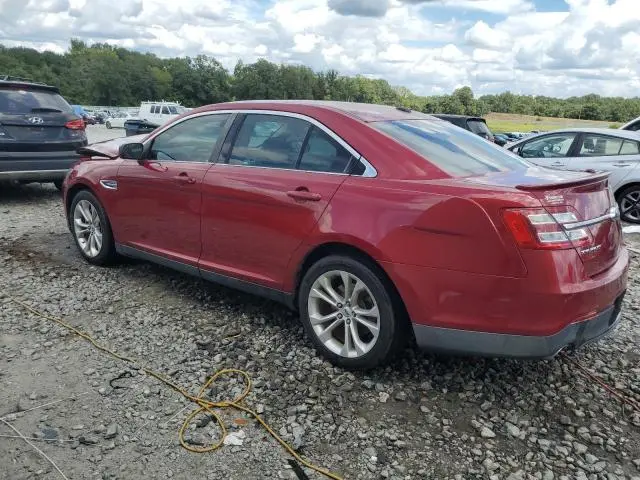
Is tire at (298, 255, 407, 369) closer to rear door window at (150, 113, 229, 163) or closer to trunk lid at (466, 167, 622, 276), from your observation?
trunk lid at (466, 167, 622, 276)

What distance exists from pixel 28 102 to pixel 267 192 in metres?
5.87

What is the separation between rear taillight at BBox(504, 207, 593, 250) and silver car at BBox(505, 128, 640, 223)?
6.26 m

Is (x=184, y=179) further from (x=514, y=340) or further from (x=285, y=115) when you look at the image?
(x=514, y=340)

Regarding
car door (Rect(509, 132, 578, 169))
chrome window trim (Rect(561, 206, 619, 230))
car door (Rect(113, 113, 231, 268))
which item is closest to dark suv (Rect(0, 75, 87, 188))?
car door (Rect(113, 113, 231, 268))

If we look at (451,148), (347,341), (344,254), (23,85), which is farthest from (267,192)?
(23,85)

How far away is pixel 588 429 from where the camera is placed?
2996 mm

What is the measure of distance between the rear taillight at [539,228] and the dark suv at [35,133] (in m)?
7.13

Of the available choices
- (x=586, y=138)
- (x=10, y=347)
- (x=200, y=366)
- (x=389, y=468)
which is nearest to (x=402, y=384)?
(x=389, y=468)

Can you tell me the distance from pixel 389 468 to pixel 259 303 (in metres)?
2.16

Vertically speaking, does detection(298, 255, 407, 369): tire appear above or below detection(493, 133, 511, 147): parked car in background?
above

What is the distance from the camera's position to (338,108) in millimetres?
3824

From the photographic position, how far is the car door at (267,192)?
3.56 metres

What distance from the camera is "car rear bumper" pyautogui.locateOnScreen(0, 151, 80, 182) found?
304 inches

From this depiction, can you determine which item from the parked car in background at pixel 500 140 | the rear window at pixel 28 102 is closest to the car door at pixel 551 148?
the parked car in background at pixel 500 140
